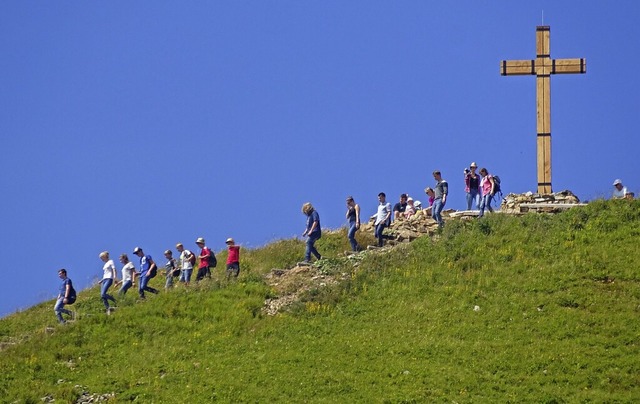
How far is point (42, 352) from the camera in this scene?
33719 mm

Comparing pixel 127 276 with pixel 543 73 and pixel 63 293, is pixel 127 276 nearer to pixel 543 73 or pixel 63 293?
pixel 63 293

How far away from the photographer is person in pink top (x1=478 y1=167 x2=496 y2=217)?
131ft

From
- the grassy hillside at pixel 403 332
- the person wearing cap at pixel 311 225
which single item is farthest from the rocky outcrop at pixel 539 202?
the person wearing cap at pixel 311 225

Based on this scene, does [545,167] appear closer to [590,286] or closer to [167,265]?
[590,286]

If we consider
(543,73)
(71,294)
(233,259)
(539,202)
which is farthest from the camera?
(543,73)

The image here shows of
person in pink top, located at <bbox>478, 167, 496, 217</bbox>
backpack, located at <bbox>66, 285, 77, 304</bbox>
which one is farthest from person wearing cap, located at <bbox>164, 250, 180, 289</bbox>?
person in pink top, located at <bbox>478, 167, 496, 217</bbox>

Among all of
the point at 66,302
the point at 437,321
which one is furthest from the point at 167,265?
the point at 437,321

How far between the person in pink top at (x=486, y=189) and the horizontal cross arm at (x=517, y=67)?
4.82 meters

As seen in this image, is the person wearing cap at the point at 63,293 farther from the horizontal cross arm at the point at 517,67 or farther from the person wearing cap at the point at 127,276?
the horizontal cross arm at the point at 517,67

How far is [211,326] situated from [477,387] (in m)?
8.65

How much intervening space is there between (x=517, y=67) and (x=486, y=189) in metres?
5.36

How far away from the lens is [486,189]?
40.3m

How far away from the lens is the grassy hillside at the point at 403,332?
29.4m

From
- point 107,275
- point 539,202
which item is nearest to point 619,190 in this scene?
point 539,202
